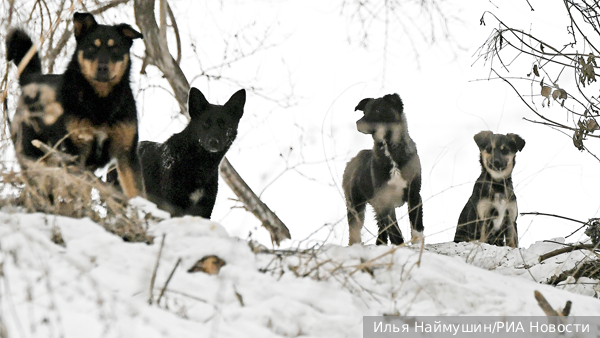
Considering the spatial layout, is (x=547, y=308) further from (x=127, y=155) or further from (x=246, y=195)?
(x=246, y=195)

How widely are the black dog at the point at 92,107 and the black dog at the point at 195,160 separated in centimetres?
73

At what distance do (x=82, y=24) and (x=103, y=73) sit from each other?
22.0 inches

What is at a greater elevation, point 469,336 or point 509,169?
point 509,169

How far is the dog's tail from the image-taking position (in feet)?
20.2

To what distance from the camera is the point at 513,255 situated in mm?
7105

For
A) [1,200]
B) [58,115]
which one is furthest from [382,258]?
[58,115]

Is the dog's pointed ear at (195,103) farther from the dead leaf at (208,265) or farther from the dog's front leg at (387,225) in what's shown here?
the dead leaf at (208,265)

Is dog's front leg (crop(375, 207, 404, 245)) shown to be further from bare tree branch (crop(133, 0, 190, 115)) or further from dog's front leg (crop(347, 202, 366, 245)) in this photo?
bare tree branch (crop(133, 0, 190, 115))

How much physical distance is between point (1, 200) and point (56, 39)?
4.42 m

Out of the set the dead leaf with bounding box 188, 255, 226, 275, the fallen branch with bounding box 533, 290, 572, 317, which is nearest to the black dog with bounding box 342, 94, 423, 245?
the fallen branch with bounding box 533, 290, 572, 317

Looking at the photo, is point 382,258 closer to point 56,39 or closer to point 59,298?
point 59,298

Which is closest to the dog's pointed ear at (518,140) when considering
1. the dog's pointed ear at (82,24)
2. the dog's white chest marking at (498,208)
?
the dog's white chest marking at (498,208)

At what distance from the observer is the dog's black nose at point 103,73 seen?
5734mm

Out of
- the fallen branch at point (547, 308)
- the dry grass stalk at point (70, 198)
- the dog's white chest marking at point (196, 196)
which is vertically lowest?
the fallen branch at point (547, 308)
